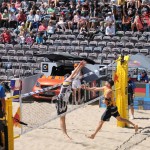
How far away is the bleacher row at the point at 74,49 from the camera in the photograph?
73.7 feet

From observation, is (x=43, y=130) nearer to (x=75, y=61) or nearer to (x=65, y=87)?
(x=65, y=87)

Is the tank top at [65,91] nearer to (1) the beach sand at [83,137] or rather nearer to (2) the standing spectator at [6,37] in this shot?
(1) the beach sand at [83,137]

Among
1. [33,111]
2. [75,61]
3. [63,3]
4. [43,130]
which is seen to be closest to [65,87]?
[43,130]

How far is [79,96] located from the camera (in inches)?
711

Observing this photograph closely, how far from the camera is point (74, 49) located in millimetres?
23312

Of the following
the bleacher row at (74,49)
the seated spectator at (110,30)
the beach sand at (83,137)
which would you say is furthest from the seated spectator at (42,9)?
the beach sand at (83,137)

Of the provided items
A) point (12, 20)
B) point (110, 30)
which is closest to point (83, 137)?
point (110, 30)

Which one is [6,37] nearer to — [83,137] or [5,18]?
[5,18]

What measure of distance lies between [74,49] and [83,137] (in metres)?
9.72

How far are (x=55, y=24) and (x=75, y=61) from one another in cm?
387

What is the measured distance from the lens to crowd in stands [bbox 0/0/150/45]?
931 inches

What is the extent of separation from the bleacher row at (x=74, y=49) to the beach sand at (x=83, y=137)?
6.16 meters

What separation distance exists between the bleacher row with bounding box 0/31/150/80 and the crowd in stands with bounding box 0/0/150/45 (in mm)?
388

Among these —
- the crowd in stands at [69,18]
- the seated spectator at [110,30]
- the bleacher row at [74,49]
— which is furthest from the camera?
the crowd in stands at [69,18]
